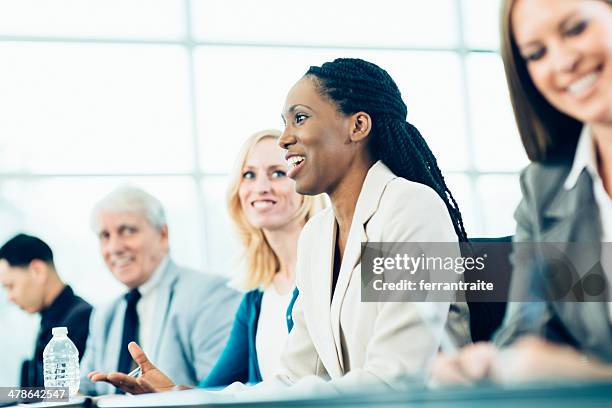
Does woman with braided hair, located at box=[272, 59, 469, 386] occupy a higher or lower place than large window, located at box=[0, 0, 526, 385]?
lower

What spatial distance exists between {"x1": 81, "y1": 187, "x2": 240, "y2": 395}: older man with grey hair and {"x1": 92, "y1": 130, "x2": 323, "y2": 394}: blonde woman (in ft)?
1.09

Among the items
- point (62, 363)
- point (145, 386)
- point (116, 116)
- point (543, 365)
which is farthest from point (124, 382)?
point (116, 116)

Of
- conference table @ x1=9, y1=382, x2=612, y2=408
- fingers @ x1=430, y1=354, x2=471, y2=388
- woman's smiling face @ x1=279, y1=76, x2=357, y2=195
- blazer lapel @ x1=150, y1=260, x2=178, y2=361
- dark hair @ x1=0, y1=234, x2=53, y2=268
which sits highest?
dark hair @ x1=0, y1=234, x2=53, y2=268

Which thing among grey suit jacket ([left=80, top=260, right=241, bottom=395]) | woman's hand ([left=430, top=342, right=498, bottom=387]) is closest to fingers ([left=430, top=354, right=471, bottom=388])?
woman's hand ([left=430, top=342, right=498, bottom=387])

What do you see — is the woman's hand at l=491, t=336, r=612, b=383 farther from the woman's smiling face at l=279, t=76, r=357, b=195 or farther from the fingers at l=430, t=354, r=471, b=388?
the woman's smiling face at l=279, t=76, r=357, b=195

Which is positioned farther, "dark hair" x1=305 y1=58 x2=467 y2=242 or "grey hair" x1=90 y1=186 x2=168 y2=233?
"grey hair" x1=90 y1=186 x2=168 y2=233

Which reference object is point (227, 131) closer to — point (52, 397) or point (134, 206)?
point (134, 206)

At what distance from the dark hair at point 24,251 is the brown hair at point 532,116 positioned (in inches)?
95.0

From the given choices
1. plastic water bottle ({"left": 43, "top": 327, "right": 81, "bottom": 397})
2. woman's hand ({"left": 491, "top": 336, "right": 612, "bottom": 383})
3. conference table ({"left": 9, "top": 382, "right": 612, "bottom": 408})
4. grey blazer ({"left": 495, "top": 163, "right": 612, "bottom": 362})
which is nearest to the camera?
conference table ({"left": 9, "top": 382, "right": 612, "bottom": 408})

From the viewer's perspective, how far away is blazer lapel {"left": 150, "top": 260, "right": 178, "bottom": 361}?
363cm

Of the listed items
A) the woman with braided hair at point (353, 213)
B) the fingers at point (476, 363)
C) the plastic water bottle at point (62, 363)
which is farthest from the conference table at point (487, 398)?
the plastic water bottle at point (62, 363)

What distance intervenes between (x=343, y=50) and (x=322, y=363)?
4.33ft

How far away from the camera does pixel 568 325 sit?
2.08 m

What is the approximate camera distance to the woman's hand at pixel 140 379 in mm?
2578
